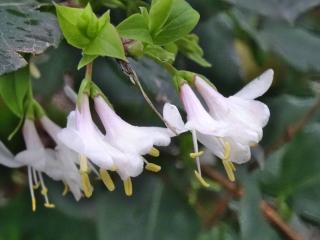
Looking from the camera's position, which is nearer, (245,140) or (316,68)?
(245,140)

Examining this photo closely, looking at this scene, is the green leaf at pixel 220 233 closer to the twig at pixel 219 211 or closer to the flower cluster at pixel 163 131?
the twig at pixel 219 211

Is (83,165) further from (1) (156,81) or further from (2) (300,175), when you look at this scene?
(2) (300,175)

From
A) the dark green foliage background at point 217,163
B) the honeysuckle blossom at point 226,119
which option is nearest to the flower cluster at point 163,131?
the honeysuckle blossom at point 226,119

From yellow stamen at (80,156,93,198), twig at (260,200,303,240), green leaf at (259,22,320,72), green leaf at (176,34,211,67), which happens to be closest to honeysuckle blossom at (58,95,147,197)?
yellow stamen at (80,156,93,198)

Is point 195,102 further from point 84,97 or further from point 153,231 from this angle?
point 153,231

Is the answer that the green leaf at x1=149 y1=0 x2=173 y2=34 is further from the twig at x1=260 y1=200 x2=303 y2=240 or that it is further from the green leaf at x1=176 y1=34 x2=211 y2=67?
the twig at x1=260 y1=200 x2=303 y2=240

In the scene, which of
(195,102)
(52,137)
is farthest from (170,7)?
(52,137)

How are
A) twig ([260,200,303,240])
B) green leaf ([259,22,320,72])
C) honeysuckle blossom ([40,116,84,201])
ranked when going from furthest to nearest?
1. green leaf ([259,22,320,72])
2. twig ([260,200,303,240])
3. honeysuckle blossom ([40,116,84,201])
